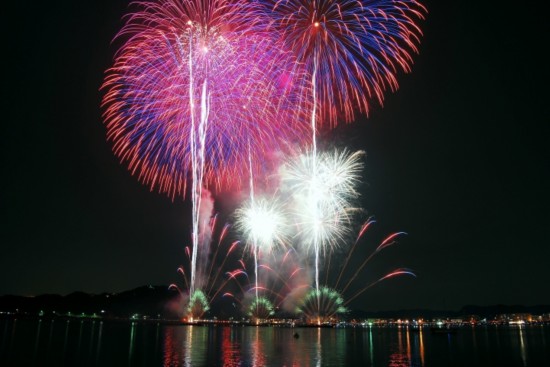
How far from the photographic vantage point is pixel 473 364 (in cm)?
3612

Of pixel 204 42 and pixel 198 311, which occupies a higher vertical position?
pixel 204 42

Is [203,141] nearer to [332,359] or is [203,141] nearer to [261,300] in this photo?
[332,359]

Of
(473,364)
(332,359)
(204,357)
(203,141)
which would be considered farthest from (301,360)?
(203,141)

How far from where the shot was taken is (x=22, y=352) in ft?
118

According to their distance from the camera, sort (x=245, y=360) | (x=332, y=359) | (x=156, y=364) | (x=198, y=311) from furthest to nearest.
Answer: (x=198, y=311), (x=332, y=359), (x=245, y=360), (x=156, y=364)

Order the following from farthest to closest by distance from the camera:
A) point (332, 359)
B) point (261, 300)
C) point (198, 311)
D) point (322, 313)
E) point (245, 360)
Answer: point (261, 300)
point (198, 311)
point (322, 313)
point (332, 359)
point (245, 360)

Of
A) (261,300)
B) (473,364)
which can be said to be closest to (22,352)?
(473,364)

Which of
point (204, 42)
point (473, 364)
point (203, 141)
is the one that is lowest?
point (473, 364)

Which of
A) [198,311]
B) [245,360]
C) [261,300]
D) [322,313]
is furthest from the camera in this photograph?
[261,300]

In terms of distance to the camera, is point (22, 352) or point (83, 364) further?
point (22, 352)

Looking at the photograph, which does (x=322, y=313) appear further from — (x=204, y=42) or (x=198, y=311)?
(x=204, y=42)

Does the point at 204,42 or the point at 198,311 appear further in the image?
the point at 198,311

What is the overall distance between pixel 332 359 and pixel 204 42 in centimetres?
2407

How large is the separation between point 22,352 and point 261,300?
90.0 m
